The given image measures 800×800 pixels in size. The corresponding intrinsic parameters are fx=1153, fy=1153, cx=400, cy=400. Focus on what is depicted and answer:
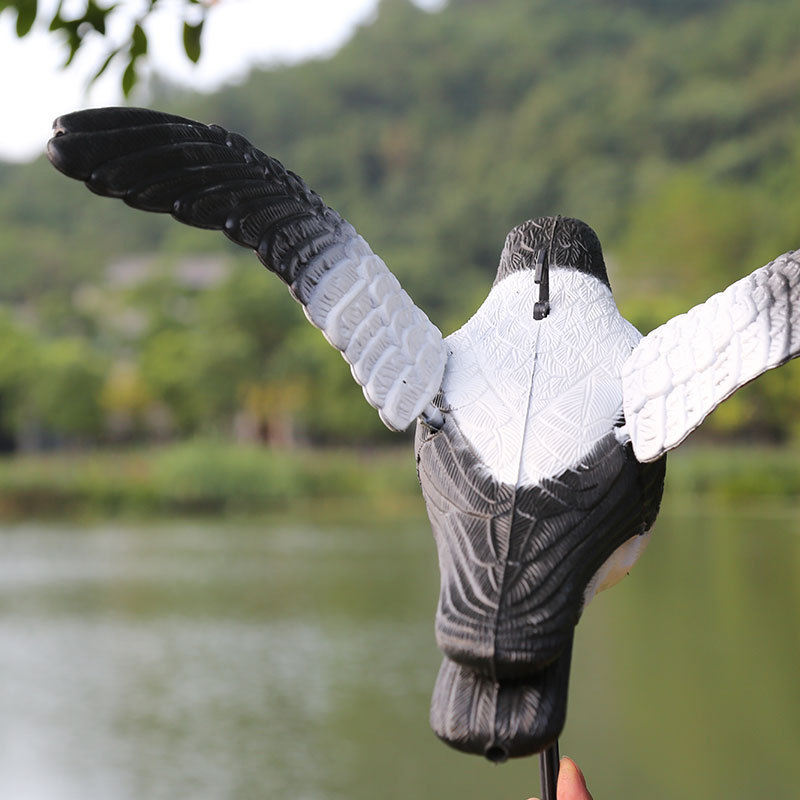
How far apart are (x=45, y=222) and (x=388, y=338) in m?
29.8

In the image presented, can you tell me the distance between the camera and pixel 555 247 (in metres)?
0.65

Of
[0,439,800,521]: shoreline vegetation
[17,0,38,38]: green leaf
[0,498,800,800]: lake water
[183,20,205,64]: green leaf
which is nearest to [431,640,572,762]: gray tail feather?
[183,20,205,64]: green leaf

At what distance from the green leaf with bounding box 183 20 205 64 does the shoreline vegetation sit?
9.44m

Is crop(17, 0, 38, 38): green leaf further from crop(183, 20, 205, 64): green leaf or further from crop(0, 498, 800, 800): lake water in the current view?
crop(0, 498, 800, 800): lake water

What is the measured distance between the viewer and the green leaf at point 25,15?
1.24 meters

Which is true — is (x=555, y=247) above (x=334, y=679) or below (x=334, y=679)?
above

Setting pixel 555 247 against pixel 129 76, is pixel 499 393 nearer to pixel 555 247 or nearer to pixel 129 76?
pixel 555 247

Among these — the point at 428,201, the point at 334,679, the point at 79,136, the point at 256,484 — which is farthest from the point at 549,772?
the point at 428,201

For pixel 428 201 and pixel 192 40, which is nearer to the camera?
pixel 192 40

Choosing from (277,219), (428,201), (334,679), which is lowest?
(334,679)

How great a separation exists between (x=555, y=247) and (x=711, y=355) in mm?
146

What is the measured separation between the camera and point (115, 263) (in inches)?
989

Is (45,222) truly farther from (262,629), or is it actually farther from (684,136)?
(262,629)

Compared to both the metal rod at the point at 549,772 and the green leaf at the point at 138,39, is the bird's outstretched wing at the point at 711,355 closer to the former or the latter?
the metal rod at the point at 549,772
